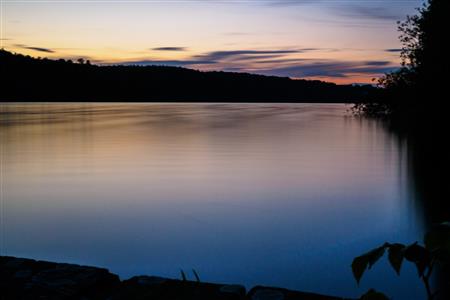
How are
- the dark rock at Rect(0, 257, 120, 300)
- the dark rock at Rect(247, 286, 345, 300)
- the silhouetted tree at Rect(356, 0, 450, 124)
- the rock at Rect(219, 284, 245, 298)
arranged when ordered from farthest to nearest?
the silhouetted tree at Rect(356, 0, 450, 124), the dark rock at Rect(0, 257, 120, 300), the rock at Rect(219, 284, 245, 298), the dark rock at Rect(247, 286, 345, 300)

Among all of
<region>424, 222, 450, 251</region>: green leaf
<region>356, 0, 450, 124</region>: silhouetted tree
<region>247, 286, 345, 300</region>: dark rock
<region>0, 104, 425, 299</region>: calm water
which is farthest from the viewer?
<region>356, 0, 450, 124</region>: silhouetted tree

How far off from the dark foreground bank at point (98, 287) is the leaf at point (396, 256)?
1.68 m

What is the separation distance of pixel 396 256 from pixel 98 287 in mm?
2709

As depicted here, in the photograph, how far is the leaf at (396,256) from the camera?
129cm

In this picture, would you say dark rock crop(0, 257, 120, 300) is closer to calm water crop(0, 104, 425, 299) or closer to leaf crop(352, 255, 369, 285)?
calm water crop(0, 104, 425, 299)

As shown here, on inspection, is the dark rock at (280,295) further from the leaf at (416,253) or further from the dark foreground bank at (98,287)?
the leaf at (416,253)

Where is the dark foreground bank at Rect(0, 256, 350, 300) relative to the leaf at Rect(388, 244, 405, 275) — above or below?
below

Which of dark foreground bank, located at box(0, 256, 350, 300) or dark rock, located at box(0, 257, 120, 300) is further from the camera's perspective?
dark rock, located at box(0, 257, 120, 300)

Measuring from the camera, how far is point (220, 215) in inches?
328

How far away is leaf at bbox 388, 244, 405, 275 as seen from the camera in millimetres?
1294

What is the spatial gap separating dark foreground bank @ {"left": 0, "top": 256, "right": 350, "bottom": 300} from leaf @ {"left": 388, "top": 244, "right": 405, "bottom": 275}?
1675 millimetres

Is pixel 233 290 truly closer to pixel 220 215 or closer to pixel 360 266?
pixel 360 266

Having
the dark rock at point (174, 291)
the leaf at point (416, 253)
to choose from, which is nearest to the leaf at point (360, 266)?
the leaf at point (416, 253)

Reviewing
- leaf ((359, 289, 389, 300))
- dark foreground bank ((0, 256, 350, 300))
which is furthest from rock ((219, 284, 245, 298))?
leaf ((359, 289, 389, 300))
